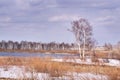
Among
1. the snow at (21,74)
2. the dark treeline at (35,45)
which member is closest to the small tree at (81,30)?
the snow at (21,74)

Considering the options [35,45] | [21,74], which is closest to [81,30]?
[21,74]

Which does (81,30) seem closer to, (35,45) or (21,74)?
(21,74)

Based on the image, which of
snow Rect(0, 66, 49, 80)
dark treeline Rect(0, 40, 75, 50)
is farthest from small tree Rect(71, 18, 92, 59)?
dark treeline Rect(0, 40, 75, 50)

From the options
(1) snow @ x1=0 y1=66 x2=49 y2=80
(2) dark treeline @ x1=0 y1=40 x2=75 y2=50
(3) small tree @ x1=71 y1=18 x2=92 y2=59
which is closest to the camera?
(1) snow @ x1=0 y1=66 x2=49 y2=80

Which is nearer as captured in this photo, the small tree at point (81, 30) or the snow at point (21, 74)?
the snow at point (21, 74)

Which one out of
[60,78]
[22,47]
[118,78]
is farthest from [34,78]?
[22,47]

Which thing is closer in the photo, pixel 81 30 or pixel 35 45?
pixel 81 30

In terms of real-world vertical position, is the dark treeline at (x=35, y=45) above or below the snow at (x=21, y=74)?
above

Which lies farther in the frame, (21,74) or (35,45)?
(35,45)

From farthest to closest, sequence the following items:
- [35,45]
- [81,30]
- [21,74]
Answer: [35,45] → [81,30] → [21,74]

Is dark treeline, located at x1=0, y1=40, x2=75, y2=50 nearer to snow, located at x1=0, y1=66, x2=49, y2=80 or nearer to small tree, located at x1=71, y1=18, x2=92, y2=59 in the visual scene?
small tree, located at x1=71, y1=18, x2=92, y2=59

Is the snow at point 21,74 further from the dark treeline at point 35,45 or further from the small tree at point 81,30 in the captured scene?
the dark treeline at point 35,45

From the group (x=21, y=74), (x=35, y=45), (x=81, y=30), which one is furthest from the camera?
(x=35, y=45)

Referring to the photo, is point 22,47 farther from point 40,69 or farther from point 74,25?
point 40,69
